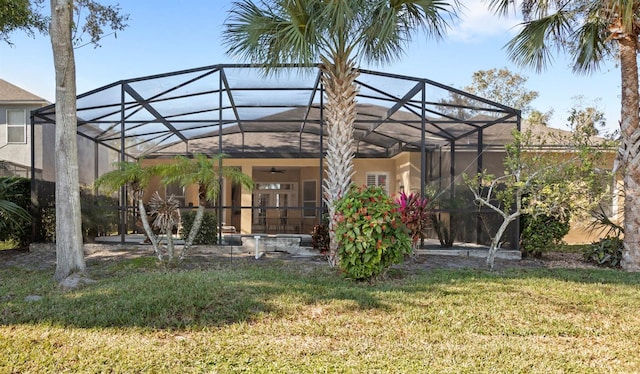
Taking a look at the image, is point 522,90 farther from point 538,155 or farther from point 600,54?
point 538,155

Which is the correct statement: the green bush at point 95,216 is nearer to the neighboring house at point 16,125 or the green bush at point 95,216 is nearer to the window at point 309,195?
the window at point 309,195

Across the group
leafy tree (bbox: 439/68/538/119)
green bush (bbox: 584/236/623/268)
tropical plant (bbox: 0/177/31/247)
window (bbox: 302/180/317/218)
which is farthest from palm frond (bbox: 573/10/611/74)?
leafy tree (bbox: 439/68/538/119)

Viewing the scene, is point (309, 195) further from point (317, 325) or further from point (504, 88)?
point (504, 88)

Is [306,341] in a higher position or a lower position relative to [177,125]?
Result: lower

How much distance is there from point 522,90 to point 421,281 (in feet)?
76.6

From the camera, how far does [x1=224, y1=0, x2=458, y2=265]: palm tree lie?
707cm

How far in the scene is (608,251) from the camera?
960cm

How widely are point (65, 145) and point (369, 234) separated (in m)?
4.93

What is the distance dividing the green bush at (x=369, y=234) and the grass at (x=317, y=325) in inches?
12.7

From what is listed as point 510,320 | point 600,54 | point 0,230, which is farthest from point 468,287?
point 0,230

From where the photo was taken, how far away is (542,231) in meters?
9.99

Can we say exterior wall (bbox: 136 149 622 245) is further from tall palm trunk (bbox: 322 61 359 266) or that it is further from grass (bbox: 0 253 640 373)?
grass (bbox: 0 253 640 373)

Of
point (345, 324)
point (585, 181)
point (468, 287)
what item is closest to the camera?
point (345, 324)

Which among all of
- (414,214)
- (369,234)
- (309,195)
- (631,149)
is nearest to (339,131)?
(414,214)
